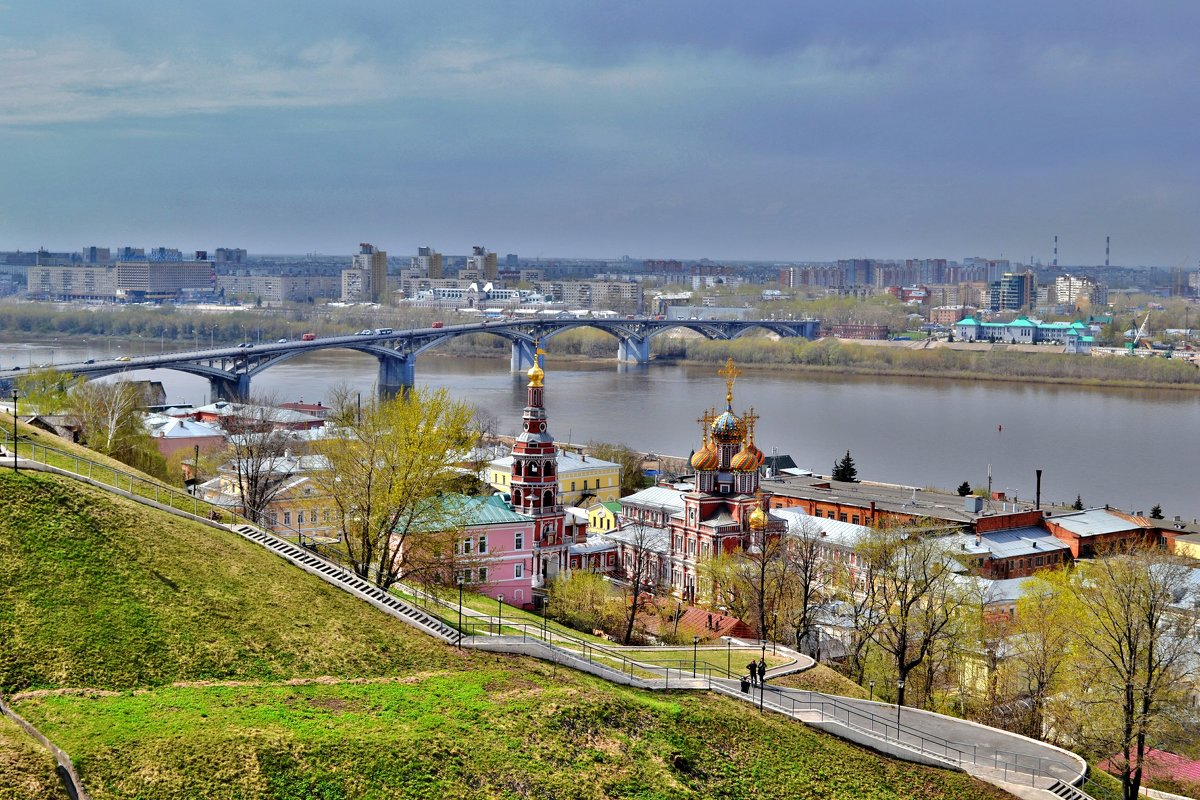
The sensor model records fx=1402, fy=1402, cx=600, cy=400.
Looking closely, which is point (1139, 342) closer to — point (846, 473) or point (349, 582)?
point (846, 473)

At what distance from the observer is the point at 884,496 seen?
75.6 ft

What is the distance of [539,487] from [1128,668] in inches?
329

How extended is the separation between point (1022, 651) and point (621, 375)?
4500 centimetres

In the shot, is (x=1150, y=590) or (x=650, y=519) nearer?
(x=1150, y=590)

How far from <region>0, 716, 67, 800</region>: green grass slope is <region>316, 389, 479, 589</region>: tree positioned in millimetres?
5217

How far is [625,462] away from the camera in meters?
26.7

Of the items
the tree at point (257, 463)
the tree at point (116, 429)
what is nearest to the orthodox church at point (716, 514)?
the tree at point (257, 463)

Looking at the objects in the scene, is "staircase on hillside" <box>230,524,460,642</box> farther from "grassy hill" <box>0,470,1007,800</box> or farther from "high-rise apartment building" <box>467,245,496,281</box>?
"high-rise apartment building" <box>467,245,496,281</box>

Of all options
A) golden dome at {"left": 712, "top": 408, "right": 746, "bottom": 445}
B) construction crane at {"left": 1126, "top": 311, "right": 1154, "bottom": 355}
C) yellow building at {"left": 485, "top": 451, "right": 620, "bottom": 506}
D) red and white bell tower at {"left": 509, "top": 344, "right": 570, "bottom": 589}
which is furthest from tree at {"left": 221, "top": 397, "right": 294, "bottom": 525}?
construction crane at {"left": 1126, "top": 311, "right": 1154, "bottom": 355}

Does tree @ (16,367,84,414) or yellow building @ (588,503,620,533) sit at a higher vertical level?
tree @ (16,367,84,414)

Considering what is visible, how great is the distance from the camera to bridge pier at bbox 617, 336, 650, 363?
64.9 metres

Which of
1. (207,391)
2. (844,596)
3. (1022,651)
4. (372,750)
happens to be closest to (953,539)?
(844,596)

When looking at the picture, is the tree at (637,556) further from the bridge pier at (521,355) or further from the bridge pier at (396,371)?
the bridge pier at (521,355)

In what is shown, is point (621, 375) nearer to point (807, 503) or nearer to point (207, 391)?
point (207, 391)
